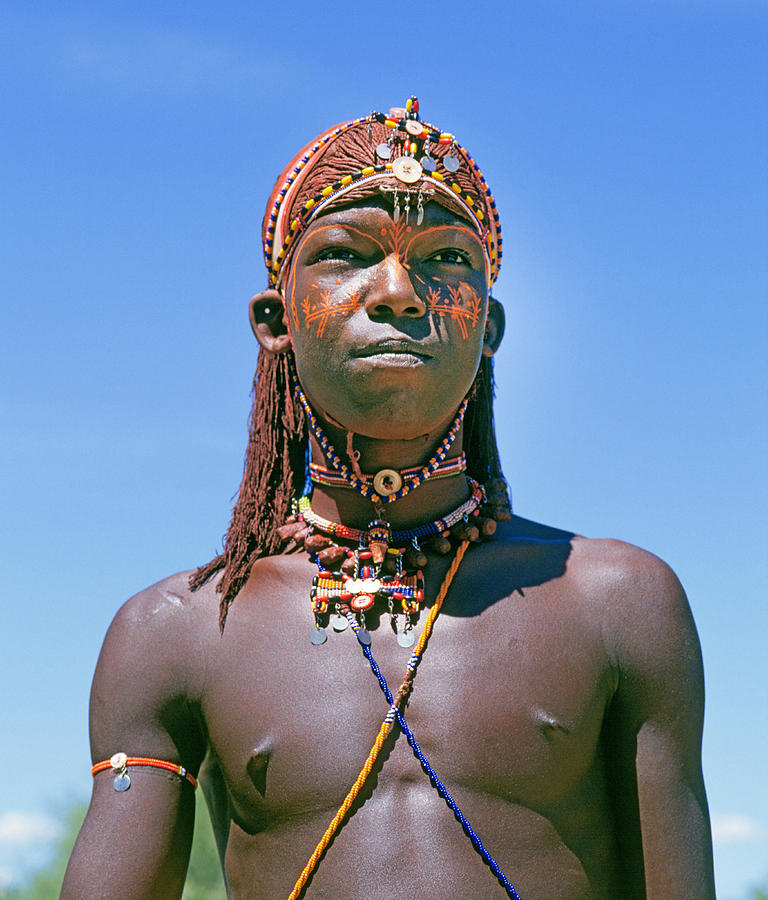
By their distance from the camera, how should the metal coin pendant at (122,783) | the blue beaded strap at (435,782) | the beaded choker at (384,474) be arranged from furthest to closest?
1. the beaded choker at (384,474)
2. the metal coin pendant at (122,783)
3. the blue beaded strap at (435,782)

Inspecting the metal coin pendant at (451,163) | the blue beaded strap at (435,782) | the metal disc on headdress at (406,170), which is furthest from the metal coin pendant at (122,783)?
the metal coin pendant at (451,163)

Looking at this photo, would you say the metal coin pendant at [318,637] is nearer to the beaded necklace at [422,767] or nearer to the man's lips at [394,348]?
the beaded necklace at [422,767]

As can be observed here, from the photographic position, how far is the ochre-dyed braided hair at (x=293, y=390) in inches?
156

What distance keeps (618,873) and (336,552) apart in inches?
45.2

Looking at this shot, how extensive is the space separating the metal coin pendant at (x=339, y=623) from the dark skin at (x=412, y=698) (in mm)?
25

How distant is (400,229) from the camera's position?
3828mm

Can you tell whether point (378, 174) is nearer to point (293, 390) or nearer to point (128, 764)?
point (293, 390)

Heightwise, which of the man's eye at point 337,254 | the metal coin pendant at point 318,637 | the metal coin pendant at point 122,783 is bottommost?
the metal coin pendant at point 122,783

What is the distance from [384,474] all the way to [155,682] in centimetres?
87

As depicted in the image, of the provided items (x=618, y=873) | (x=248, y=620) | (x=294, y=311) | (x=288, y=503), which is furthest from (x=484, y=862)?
(x=294, y=311)

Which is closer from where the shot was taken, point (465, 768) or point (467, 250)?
point (465, 768)

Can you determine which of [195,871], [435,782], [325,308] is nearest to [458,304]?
[325,308]

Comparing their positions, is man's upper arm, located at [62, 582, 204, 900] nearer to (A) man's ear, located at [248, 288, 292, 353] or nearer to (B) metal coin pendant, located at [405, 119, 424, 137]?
(A) man's ear, located at [248, 288, 292, 353]

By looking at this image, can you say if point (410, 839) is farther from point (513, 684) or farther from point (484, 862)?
point (513, 684)
